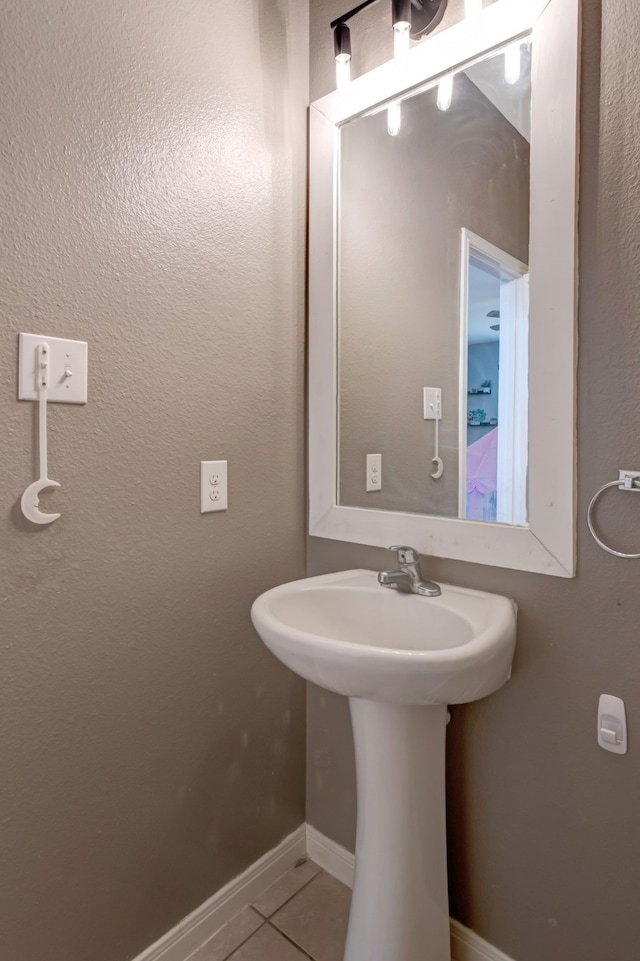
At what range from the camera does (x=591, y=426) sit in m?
0.95

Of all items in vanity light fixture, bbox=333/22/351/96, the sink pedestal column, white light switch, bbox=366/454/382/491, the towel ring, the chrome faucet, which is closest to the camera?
the towel ring

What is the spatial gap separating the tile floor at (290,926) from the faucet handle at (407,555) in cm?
90

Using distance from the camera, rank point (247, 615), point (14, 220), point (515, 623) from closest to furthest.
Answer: point (14, 220), point (515, 623), point (247, 615)

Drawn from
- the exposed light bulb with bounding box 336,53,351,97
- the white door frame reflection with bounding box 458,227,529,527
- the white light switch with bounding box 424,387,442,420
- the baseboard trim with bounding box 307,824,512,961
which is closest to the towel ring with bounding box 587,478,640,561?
the white door frame reflection with bounding box 458,227,529,527

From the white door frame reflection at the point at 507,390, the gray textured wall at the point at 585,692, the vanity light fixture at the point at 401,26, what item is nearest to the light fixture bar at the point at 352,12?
the vanity light fixture at the point at 401,26

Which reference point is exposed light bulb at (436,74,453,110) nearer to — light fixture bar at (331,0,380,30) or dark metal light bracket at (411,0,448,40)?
dark metal light bracket at (411,0,448,40)

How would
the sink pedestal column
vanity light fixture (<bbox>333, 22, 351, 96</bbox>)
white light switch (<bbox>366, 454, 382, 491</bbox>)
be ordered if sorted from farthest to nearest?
1. white light switch (<bbox>366, 454, 382, 491</bbox>)
2. vanity light fixture (<bbox>333, 22, 351, 96</bbox>)
3. the sink pedestal column

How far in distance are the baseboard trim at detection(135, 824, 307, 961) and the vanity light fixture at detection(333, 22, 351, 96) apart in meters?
1.99

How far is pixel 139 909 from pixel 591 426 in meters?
1.34

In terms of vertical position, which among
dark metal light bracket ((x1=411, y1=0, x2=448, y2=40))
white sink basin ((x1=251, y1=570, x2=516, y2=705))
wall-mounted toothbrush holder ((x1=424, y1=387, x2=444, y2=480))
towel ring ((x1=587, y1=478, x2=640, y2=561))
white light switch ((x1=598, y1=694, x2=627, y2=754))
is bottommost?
white light switch ((x1=598, y1=694, x2=627, y2=754))

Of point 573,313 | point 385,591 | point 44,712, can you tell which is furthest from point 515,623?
point 44,712

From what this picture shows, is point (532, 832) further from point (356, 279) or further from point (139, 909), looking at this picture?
point (356, 279)

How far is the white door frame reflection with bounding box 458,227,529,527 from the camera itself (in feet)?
3.41

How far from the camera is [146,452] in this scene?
3.48 ft
